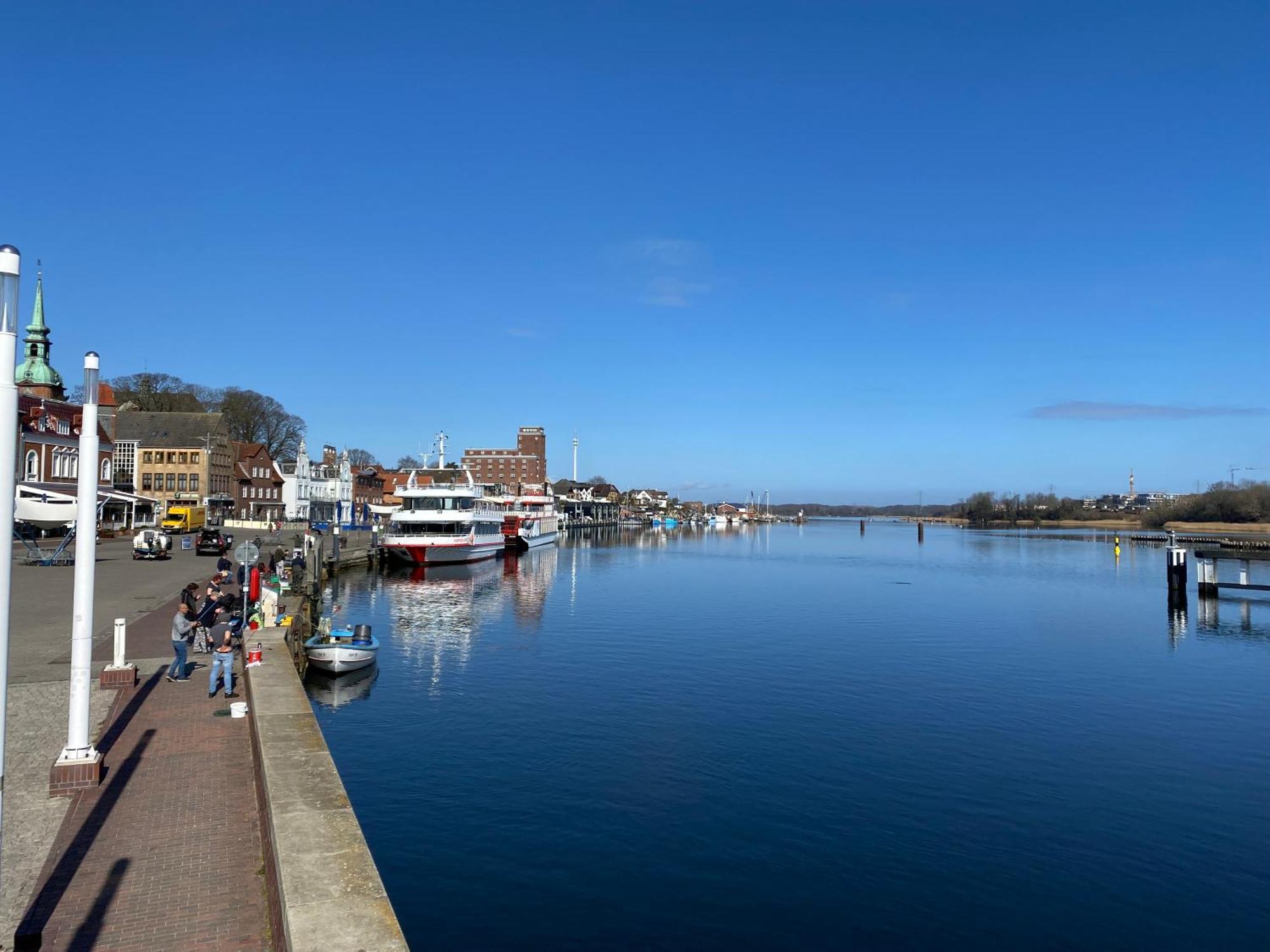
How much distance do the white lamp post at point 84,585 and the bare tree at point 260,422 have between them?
10567cm

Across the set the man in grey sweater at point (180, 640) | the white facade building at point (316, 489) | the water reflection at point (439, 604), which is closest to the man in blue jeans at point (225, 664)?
the man in grey sweater at point (180, 640)

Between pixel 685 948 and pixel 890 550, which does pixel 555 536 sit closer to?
pixel 890 550

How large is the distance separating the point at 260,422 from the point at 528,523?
45.9 meters

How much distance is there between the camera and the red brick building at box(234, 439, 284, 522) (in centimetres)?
10356

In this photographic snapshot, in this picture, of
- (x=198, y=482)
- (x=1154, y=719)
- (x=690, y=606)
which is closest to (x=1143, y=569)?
(x=690, y=606)

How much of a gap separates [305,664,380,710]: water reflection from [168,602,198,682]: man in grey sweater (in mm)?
5678

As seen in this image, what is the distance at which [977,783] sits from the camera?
17.2 metres

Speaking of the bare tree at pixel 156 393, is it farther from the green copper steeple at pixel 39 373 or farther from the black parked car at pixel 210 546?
the black parked car at pixel 210 546

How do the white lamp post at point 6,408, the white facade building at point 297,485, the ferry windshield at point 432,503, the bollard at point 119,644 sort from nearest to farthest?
the white lamp post at point 6,408
the bollard at point 119,644
the ferry windshield at point 432,503
the white facade building at point 297,485

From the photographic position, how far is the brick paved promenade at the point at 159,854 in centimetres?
788

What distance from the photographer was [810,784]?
1700cm

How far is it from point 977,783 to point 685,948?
28.9 ft

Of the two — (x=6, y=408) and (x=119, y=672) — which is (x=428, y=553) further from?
(x=6, y=408)

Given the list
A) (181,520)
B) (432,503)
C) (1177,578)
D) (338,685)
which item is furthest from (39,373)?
(1177,578)
